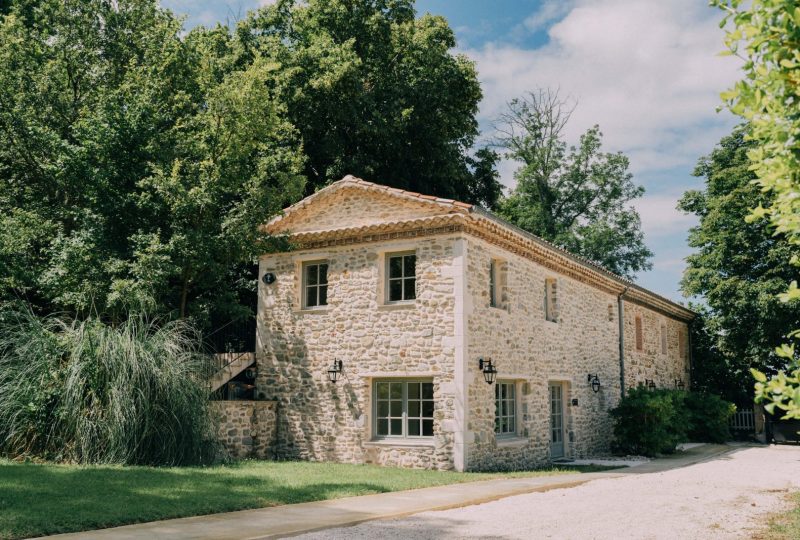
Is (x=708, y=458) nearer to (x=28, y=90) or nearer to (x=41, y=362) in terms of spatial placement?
(x=41, y=362)

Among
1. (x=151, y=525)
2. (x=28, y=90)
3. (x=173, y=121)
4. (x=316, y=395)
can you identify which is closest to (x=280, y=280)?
(x=316, y=395)

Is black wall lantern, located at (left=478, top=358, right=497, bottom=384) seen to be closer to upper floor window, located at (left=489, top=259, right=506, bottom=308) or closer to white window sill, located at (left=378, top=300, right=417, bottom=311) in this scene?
upper floor window, located at (left=489, top=259, right=506, bottom=308)

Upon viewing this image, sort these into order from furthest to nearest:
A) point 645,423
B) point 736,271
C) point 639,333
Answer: point 736,271 < point 639,333 < point 645,423

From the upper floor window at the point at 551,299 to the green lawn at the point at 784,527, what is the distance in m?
8.70

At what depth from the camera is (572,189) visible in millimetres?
34000

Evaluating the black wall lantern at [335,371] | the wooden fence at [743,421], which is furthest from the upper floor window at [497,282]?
the wooden fence at [743,421]

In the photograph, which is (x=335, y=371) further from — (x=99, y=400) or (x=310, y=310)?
(x=99, y=400)

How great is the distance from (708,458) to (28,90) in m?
18.1

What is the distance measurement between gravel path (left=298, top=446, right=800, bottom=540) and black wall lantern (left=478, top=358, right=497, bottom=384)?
116 inches

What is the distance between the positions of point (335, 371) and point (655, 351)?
1349 cm

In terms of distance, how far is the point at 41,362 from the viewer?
12008 millimetres

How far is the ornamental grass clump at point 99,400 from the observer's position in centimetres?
1145

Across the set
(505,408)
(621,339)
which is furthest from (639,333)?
(505,408)

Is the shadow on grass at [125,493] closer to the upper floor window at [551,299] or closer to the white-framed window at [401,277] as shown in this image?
the white-framed window at [401,277]
